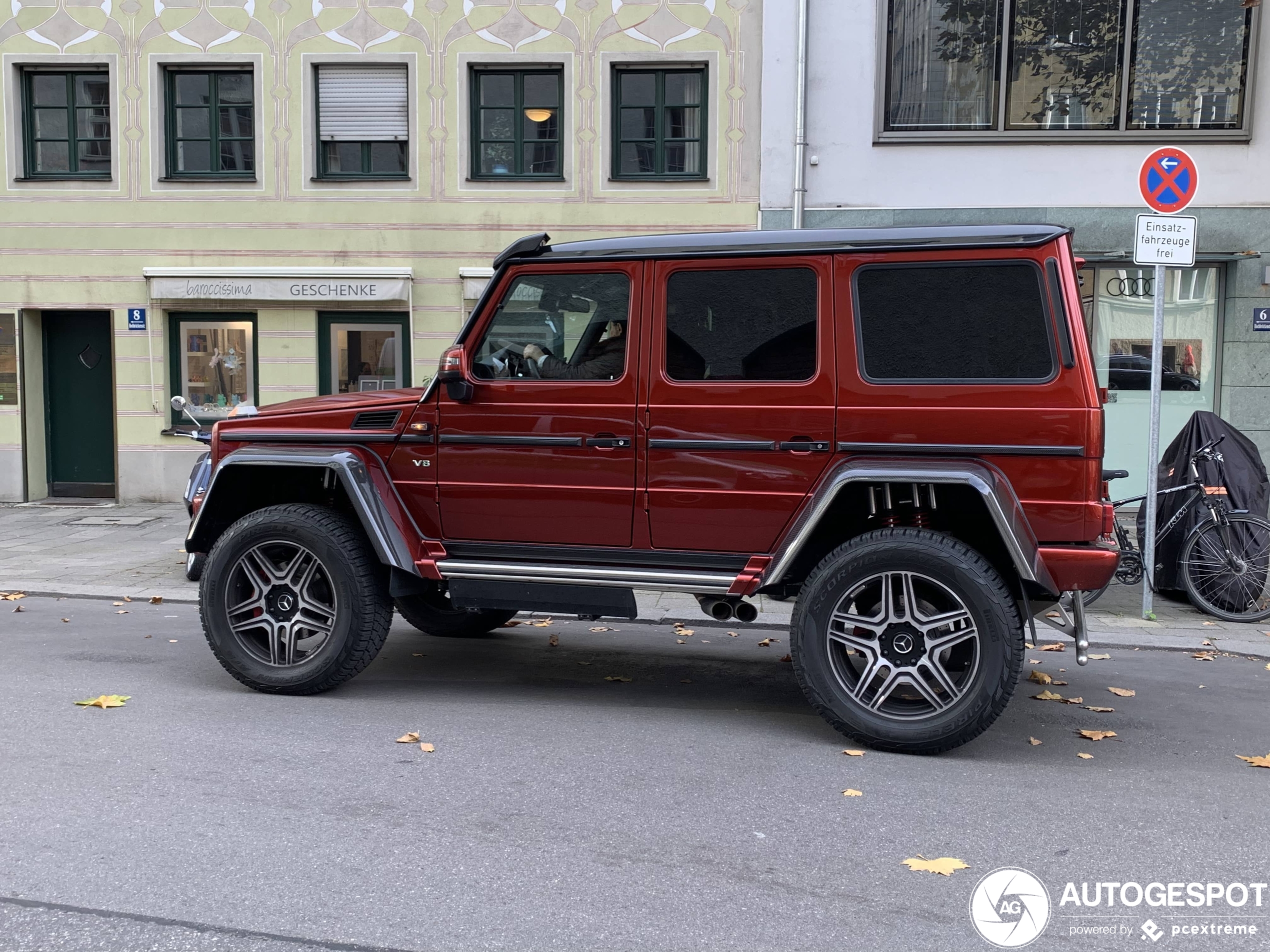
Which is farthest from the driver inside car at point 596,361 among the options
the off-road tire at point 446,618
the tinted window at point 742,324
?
the off-road tire at point 446,618

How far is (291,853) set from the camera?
3.60 meters

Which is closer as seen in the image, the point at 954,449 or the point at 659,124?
the point at 954,449

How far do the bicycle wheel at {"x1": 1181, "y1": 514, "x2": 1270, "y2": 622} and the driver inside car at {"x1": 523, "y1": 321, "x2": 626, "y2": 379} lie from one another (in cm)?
478

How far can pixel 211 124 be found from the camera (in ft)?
44.5

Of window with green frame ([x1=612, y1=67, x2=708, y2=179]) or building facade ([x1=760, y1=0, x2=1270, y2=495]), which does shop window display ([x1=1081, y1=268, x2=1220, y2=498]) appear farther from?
window with green frame ([x1=612, y1=67, x2=708, y2=179])

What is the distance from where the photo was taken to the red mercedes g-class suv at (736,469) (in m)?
4.64

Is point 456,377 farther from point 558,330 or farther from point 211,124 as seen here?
point 211,124

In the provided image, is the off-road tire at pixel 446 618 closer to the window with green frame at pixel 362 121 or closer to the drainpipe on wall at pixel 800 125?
the drainpipe on wall at pixel 800 125

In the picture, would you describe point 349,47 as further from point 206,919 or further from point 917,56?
point 206,919

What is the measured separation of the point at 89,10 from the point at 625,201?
6.59 metres

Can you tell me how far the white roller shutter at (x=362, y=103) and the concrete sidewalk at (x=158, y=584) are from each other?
482 cm

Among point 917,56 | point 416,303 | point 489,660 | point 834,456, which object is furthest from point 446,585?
point 917,56

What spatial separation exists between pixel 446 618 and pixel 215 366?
8.30 meters

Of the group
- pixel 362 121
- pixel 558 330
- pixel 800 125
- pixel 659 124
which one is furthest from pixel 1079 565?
pixel 362 121
